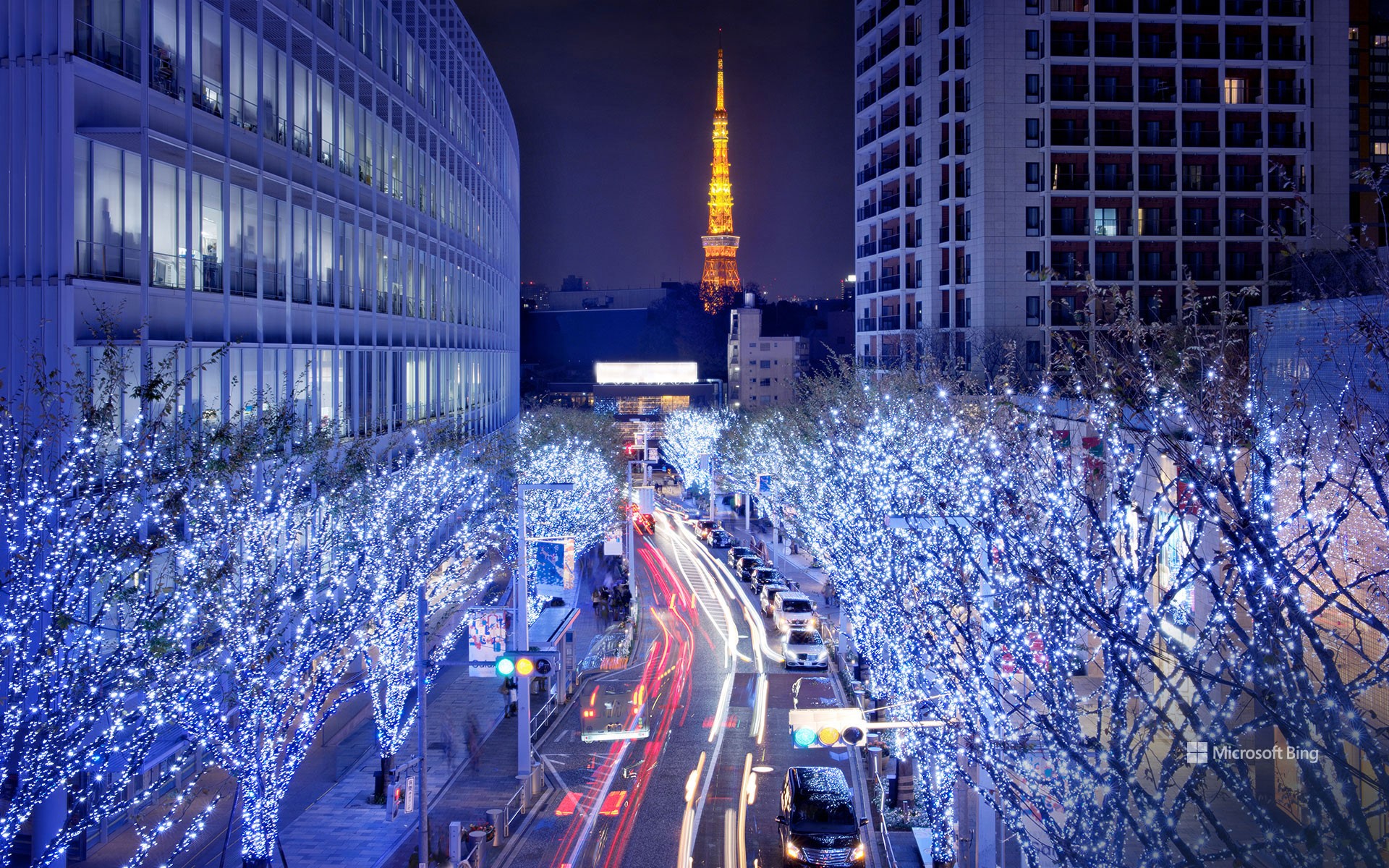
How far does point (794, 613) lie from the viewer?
97.8 feet

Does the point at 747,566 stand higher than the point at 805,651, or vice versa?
the point at 747,566

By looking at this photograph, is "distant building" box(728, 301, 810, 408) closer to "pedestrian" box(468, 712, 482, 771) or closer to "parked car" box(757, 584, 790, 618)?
"parked car" box(757, 584, 790, 618)

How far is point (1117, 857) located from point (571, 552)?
59.6ft

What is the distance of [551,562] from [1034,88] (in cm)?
3007

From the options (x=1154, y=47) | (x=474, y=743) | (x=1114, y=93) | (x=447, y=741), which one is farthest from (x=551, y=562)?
(x=1154, y=47)

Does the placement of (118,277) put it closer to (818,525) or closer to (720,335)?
(818,525)

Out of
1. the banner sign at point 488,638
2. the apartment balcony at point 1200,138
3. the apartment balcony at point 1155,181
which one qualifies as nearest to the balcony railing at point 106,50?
the banner sign at point 488,638

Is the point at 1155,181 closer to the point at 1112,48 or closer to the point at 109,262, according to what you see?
the point at 1112,48

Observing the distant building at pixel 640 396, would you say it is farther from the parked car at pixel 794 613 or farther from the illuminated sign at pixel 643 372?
the parked car at pixel 794 613

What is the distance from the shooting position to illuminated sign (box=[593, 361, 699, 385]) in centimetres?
10925

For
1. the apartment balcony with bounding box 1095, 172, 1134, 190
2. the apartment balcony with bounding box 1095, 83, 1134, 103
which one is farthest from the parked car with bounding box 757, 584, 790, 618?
the apartment balcony with bounding box 1095, 83, 1134, 103

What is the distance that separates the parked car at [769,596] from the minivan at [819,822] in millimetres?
16621

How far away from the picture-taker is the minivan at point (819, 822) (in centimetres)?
1440

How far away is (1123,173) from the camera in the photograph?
132 feet
